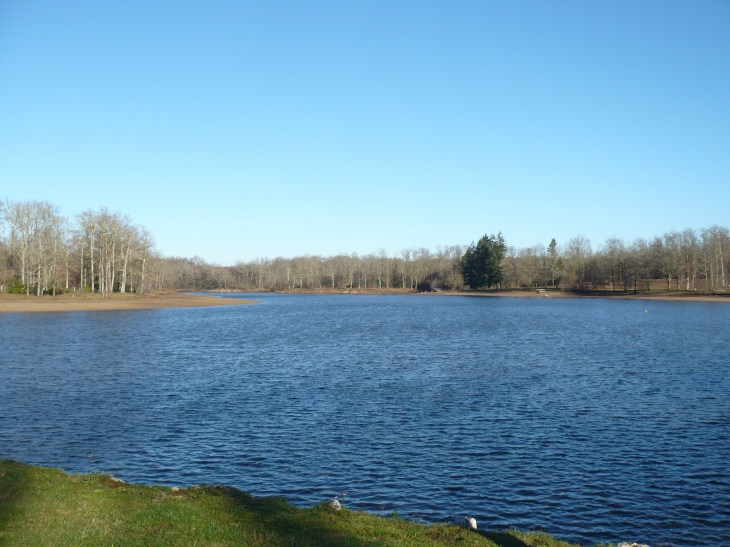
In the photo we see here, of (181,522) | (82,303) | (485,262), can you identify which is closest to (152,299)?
(82,303)

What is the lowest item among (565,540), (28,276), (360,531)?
(565,540)

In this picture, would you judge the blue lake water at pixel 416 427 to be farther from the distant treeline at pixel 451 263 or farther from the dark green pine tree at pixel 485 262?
the dark green pine tree at pixel 485 262

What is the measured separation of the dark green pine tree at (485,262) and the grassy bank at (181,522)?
13955 cm

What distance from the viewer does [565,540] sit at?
12.2m

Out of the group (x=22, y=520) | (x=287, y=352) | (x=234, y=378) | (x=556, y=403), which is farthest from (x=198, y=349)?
(x=22, y=520)

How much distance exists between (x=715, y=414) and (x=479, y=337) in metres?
28.5

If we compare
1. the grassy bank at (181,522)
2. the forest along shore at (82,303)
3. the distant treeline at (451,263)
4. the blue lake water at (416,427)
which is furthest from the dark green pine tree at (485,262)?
the grassy bank at (181,522)

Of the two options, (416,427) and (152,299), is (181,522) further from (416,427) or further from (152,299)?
(152,299)

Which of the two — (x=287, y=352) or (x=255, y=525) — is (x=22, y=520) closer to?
(x=255, y=525)

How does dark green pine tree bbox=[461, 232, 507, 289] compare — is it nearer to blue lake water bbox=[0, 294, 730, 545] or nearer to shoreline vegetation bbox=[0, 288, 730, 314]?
shoreline vegetation bbox=[0, 288, 730, 314]

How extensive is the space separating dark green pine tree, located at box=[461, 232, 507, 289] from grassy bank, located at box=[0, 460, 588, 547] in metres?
140

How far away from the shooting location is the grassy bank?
30.8ft

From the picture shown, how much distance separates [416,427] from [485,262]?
13230 centimetres

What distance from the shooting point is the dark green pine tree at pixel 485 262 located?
148 metres
